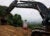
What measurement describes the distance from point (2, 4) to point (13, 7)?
853mm

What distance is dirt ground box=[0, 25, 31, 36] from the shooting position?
14.4m

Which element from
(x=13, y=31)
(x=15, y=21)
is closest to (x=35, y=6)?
(x=15, y=21)

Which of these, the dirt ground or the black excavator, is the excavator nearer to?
the black excavator

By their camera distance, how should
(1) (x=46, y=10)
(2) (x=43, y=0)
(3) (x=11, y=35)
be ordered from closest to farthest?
(3) (x=11, y=35), (1) (x=46, y=10), (2) (x=43, y=0)

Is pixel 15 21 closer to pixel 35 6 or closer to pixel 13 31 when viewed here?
pixel 13 31

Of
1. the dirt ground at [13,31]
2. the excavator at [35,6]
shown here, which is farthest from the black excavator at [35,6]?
the dirt ground at [13,31]

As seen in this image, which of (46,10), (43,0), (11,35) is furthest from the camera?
(43,0)

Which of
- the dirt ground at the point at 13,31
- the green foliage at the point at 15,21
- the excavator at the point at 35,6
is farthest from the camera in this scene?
the green foliage at the point at 15,21

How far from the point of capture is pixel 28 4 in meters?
15.6

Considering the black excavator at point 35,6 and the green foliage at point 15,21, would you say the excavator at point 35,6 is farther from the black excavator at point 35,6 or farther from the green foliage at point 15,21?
the green foliage at point 15,21

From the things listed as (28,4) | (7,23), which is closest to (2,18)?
(7,23)

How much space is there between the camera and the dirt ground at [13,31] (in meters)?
14.4

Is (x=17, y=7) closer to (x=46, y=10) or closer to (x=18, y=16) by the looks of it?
(x=18, y=16)

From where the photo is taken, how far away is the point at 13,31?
14719 mm
